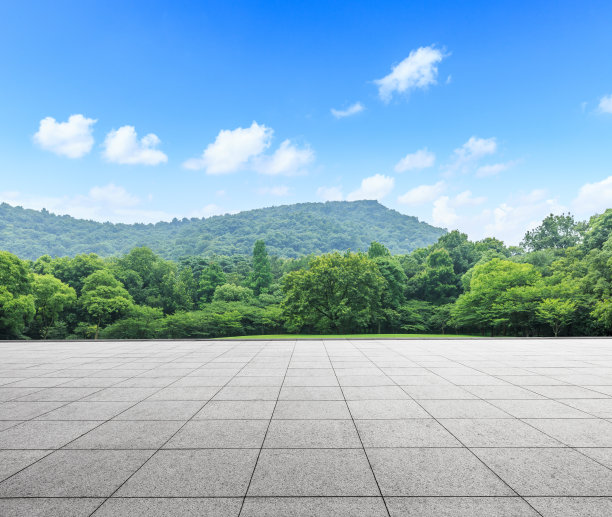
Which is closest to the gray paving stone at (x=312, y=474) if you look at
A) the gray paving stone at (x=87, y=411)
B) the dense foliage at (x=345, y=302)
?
the gray paving stone at (x=87, y=411)

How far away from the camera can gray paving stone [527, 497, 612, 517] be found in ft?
8.34

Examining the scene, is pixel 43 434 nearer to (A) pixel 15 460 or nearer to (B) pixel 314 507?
(A) pixel 15 460

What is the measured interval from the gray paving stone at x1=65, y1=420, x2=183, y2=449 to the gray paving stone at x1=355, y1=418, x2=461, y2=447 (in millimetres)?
2291

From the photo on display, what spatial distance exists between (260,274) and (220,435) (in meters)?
51.7

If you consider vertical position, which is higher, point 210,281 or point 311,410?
point 210,281

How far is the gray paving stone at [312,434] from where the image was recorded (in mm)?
3721

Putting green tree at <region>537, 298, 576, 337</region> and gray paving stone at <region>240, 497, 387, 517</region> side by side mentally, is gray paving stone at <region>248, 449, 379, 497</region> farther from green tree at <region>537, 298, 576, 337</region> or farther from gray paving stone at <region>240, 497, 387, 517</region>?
green tree at <region>537, 298, 576, 337</region>

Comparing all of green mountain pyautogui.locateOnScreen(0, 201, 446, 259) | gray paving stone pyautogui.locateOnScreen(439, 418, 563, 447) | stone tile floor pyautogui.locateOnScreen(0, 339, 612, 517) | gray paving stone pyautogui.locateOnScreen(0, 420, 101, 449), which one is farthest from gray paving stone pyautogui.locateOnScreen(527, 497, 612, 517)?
green mountain pyautogui.locateOnScreen(0, 201, 446, 259)

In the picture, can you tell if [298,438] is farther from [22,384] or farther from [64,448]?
[22,384]

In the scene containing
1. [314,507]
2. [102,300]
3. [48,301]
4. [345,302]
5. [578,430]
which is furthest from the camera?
[102,300]

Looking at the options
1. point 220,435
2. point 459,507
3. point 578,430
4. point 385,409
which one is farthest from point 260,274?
point 459,507

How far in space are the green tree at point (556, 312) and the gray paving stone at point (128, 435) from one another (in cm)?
3064

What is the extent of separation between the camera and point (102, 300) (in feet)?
115

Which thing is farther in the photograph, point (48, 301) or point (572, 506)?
point (48, 301)
